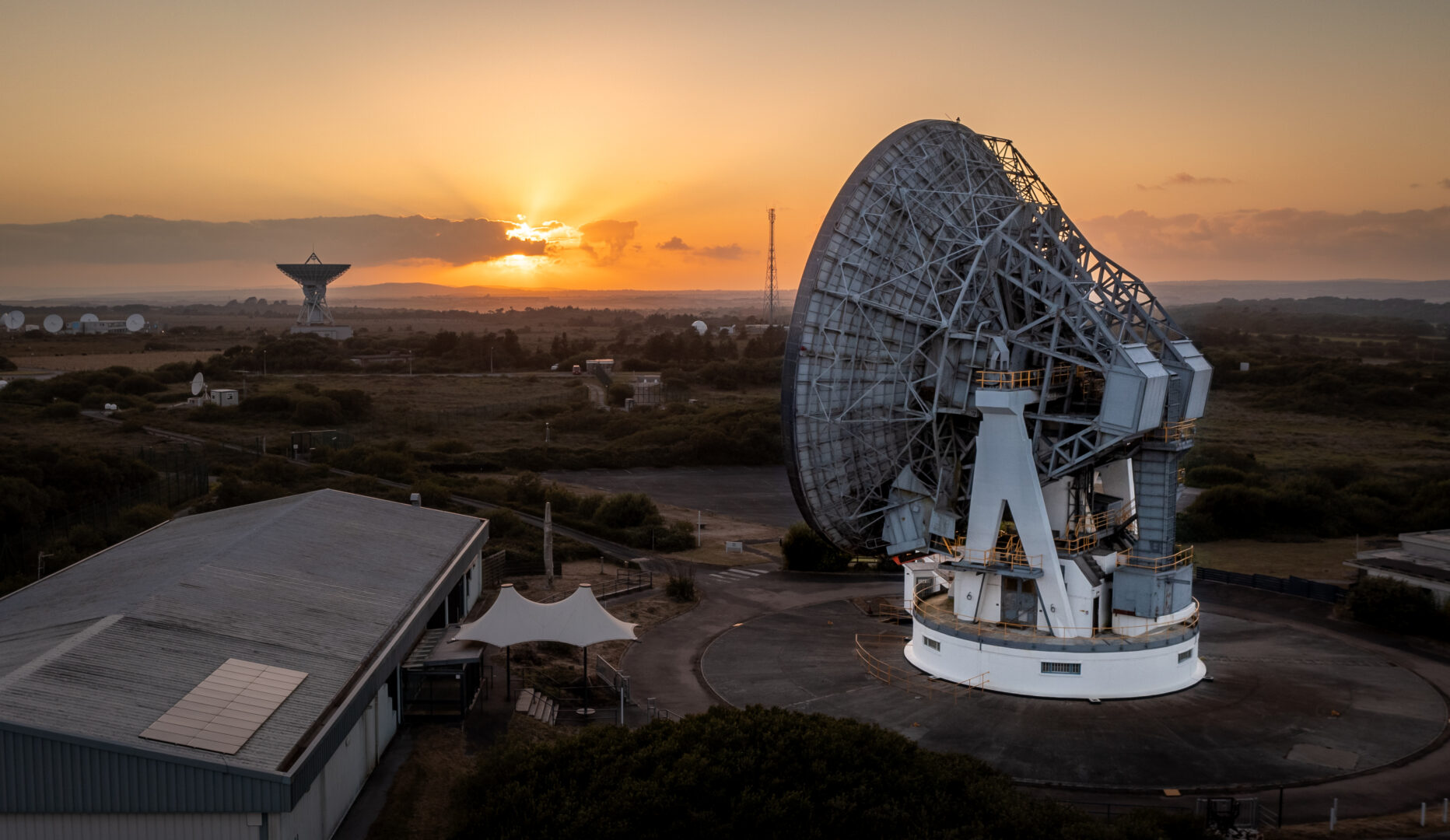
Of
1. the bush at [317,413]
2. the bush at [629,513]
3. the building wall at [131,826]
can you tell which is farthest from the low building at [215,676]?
the bush at [317,413]

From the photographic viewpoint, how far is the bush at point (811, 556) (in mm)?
50844

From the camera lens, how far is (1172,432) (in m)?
33.0

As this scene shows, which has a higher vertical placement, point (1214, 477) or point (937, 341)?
point (937, 341)

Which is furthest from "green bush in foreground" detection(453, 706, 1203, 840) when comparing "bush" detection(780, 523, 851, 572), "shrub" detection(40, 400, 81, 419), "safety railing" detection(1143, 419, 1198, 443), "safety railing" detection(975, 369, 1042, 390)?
"shrub" detection(40, 400, 81, 419)

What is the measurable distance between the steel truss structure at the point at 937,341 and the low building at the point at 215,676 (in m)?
14.0

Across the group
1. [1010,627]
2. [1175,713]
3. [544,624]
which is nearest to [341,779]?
[544,624]

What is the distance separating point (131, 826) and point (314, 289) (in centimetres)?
18381

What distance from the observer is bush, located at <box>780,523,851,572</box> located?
167 feet

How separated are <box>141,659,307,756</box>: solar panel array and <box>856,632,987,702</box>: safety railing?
17.9 metres

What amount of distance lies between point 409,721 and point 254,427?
72.4m

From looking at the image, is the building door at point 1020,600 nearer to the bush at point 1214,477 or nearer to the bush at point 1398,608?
the bush at point 1398,608

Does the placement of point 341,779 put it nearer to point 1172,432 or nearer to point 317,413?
point 1172,432

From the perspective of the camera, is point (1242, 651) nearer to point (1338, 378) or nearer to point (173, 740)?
point (173, 740)

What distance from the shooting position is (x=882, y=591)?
4656cm
